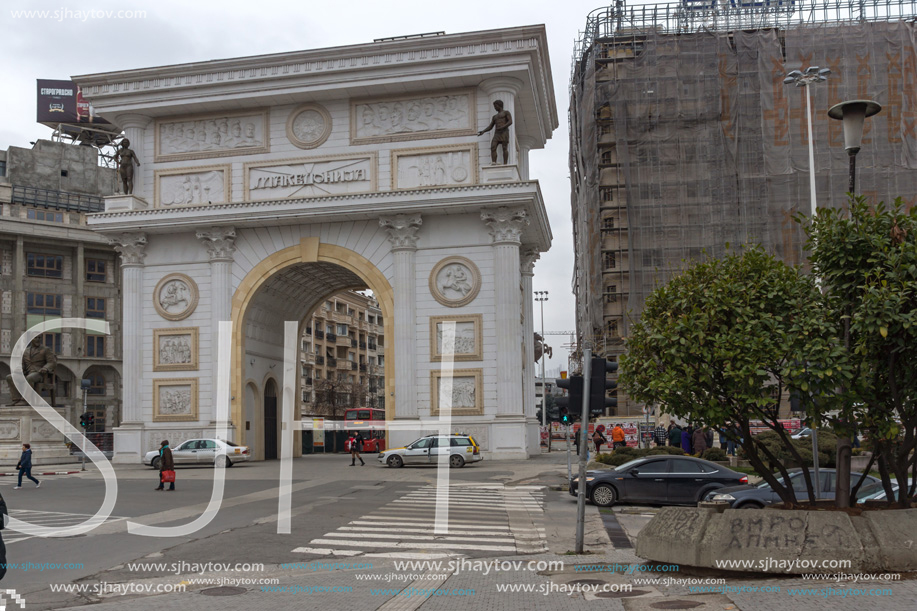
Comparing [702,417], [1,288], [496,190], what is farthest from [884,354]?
[1,288]

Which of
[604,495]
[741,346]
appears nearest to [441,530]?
[604,495]

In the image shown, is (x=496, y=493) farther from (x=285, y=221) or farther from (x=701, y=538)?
(x=285, y=221)

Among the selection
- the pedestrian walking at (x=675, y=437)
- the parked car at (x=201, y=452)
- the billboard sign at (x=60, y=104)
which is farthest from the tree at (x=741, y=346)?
the billboard sign at (x=60, y=104)

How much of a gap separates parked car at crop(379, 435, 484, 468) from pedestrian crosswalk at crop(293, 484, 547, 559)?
1110cm

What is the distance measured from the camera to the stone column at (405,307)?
129ft

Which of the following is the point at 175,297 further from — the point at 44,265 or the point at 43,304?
the point at 44,265

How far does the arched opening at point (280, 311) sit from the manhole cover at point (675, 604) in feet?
96.3

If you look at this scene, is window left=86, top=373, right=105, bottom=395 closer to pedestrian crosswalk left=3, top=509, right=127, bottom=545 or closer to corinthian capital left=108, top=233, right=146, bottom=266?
corinthian capital left=108, top=233, right=146, bottom=266

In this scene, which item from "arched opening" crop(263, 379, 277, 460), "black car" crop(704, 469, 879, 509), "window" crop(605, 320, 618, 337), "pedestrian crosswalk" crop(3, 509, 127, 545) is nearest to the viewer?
"pedestrian crosswalk" crop(3, 509, 127, 545)

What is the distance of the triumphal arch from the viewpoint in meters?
39.1

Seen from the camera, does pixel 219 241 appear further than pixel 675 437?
Yes

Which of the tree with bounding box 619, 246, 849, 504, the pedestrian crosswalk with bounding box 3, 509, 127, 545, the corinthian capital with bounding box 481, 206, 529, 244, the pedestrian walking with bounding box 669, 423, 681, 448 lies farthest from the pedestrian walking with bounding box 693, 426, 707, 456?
the pedestrian crosswalk with bounding box 3, 509, 127, 545

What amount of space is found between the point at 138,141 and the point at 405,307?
51.6 feet

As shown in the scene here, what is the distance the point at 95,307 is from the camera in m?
75.6
